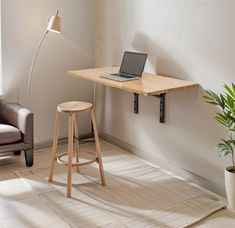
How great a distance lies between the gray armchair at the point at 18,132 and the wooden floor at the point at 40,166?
0.43 ft

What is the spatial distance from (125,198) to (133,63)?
1242 millimetres

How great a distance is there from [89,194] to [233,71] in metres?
1.44

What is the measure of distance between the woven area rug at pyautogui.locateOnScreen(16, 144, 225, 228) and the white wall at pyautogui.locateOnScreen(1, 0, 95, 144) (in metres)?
0.84

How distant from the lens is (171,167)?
11.9 feet

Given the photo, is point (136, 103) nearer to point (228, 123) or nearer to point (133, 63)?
point (133, 63)

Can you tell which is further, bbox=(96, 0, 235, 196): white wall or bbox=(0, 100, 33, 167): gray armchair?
bbox=(0, 100, 33, 167): gray armchair

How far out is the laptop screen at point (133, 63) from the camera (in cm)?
358

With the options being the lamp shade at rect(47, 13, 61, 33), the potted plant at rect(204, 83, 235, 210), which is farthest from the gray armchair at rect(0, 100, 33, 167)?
the potted plant at rect(204, 83, 235, 210)

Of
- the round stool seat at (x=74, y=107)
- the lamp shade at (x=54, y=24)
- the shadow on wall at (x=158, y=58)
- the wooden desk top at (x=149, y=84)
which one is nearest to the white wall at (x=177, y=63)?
the shadow on wall at (x=158, y=58)

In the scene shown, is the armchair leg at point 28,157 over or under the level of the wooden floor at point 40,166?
over

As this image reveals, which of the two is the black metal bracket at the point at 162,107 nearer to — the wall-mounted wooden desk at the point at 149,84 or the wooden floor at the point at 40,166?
the wall-mounted wooden desk at the point at 149,84

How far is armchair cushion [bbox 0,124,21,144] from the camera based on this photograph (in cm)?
349

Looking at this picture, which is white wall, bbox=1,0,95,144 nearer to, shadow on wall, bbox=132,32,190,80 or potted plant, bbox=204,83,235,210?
shadow on wall, bbox=132,32,190,80

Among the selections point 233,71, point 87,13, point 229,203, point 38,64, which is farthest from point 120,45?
point 229,203
